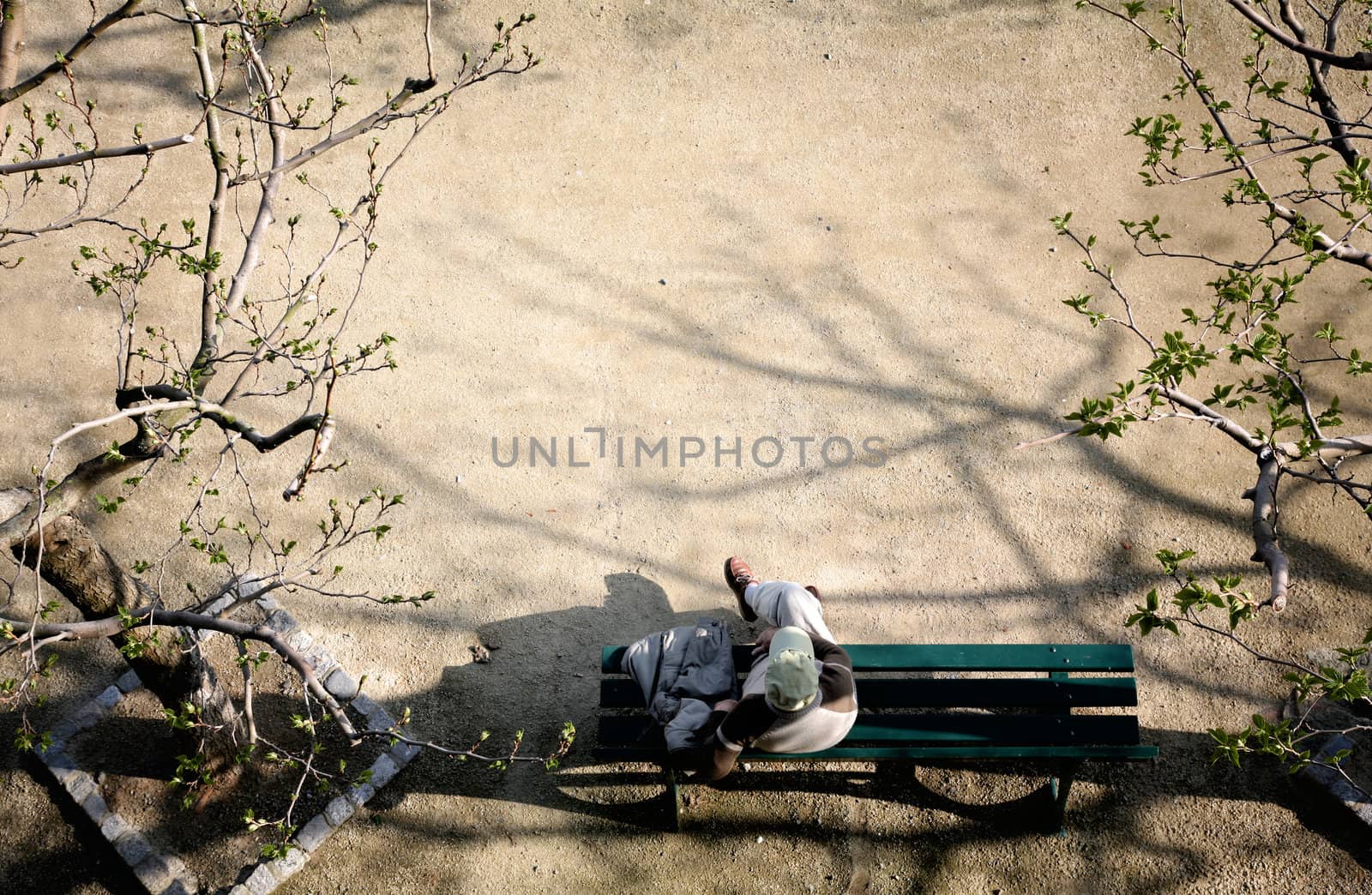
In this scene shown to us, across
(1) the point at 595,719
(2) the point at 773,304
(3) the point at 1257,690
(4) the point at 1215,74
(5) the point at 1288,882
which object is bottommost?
(5) the point at 1288,882

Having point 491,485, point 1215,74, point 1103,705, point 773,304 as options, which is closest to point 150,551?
point 491,485

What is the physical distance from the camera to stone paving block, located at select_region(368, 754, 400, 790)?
5.14 meters

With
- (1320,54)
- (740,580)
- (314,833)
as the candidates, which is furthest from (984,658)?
(314,833)

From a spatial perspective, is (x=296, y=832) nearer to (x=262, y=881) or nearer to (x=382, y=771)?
(x=262, y=881)

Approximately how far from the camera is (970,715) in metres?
4.80

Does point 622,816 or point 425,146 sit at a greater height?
point 425,146

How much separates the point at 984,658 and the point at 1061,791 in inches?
29.6

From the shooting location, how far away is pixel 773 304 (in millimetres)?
6414

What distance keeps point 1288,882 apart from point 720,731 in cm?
290

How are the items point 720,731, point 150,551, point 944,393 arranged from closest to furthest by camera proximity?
point 720,731
point 150,551
point 944,393

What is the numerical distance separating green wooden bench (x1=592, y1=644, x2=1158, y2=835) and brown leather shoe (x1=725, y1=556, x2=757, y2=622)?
0.40 m

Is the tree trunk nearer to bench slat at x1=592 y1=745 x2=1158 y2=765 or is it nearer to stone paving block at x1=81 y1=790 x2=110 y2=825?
stone paving block at x1=81 y1=790 x2=110 y2=825

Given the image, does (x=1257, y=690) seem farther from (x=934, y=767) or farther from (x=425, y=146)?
(x=425, y=146)

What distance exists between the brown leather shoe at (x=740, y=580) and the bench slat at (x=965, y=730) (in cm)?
80
